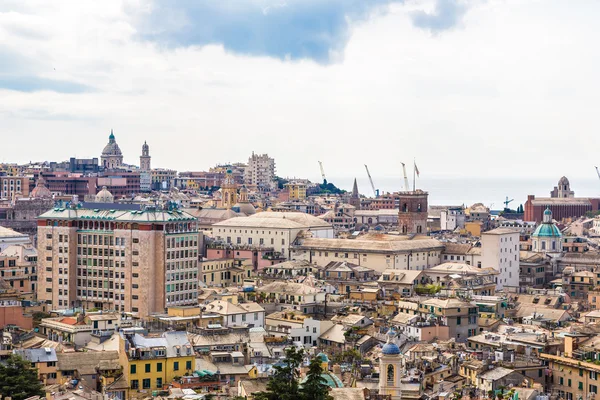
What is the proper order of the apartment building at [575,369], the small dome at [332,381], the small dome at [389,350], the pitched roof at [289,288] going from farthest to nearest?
the pitched roof at [289,288], the apartment building at [575,369], the small dome at [332,381], the small dome at [389,350]

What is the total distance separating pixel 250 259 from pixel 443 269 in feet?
57.1

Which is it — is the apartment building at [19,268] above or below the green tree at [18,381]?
above

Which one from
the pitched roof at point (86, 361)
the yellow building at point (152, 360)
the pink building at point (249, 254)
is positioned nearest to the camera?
the yellow building at point (152, 360)

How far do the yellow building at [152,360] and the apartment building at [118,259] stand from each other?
24.6 metres

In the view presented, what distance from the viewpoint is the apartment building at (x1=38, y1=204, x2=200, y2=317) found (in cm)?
7925

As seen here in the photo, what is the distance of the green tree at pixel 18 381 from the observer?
46.9 meters

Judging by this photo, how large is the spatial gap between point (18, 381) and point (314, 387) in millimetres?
12487

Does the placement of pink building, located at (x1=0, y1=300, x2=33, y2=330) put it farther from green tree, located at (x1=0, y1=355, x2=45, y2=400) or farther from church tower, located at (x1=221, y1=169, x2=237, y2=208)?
church tower, located at (x1=221, y1=169, x2=237, y2=208)

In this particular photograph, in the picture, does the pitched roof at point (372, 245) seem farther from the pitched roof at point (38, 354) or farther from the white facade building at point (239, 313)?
the pitched roof at point (38, 354)

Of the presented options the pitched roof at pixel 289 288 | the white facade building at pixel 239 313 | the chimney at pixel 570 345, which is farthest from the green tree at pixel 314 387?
the pitched roof at pixel 289 288

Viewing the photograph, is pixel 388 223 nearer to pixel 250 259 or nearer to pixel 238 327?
pixel 250 259

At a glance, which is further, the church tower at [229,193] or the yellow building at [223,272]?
the church tower at [229,193]

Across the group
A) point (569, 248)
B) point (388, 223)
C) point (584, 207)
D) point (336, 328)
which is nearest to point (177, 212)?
point (336, 328)

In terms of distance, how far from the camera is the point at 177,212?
8225cm
